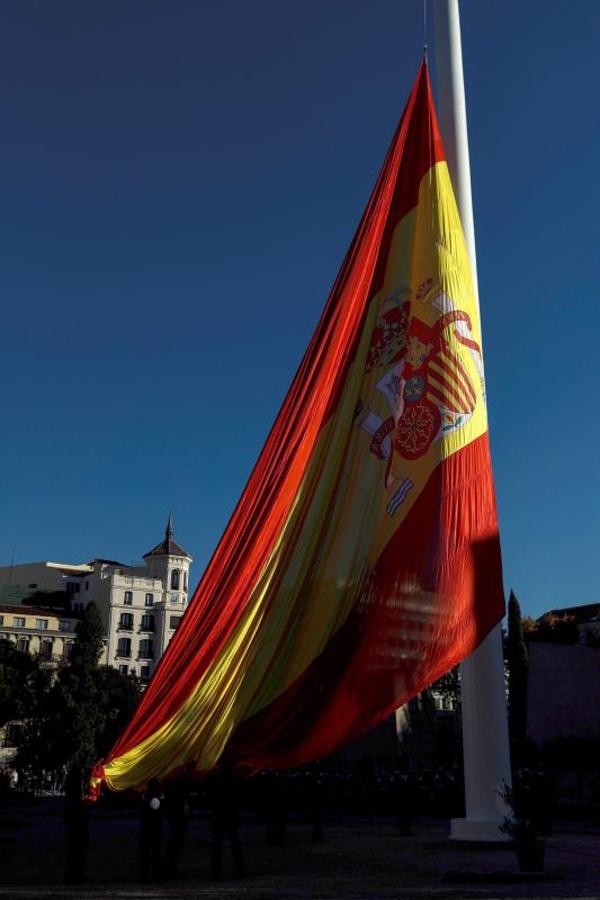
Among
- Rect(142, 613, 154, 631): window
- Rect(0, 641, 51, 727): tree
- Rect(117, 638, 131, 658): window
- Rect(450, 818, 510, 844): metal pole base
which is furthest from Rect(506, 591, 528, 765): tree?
Rect(117, 638, 131, 658): window

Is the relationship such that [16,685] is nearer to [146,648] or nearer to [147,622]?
[146,648]

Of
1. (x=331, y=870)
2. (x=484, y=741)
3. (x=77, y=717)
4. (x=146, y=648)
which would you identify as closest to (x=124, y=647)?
(x=146, y=648)

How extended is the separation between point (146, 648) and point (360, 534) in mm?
96675

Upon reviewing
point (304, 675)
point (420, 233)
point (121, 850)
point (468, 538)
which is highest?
point (420, 233)

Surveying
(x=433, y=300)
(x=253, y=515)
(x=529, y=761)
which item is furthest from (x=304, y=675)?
(x=529, y=761)

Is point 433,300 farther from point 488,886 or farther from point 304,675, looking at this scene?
point 488,886

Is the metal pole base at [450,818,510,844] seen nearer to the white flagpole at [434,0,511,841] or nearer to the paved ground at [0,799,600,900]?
the white flagpole at [434,0,511,841]

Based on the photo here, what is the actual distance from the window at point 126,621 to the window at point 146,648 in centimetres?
237

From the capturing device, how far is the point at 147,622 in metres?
106

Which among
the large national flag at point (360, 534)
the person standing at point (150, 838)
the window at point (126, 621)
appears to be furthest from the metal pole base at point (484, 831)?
the window at point (126, 621)

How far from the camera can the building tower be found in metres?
106

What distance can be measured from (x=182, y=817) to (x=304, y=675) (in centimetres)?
369

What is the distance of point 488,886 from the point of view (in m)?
10.6

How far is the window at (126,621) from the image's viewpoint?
343ft
